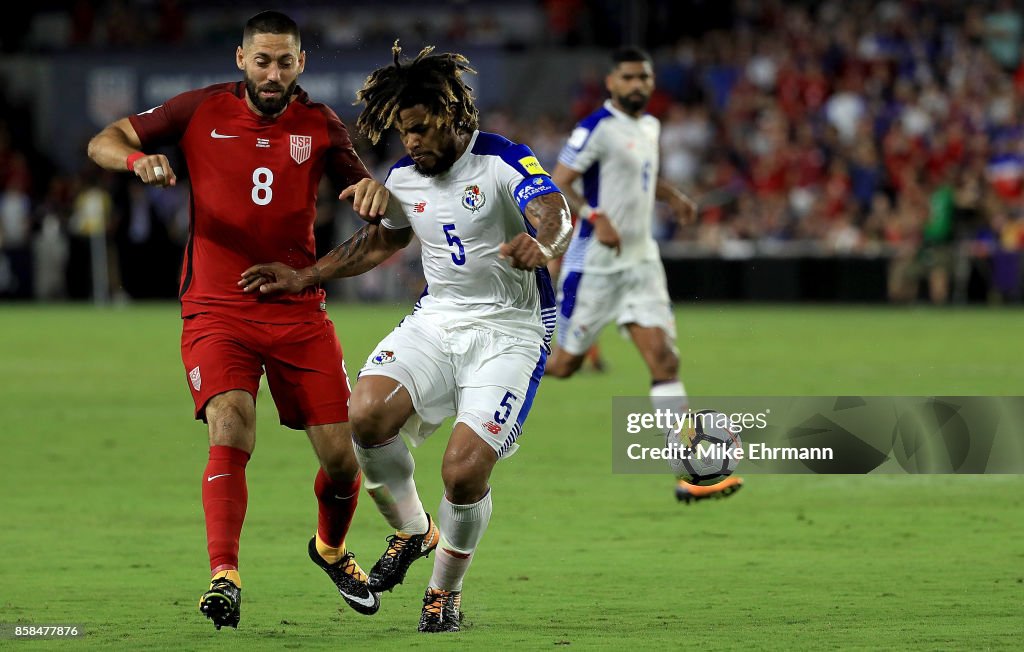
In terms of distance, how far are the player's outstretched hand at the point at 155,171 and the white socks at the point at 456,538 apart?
1.60 m

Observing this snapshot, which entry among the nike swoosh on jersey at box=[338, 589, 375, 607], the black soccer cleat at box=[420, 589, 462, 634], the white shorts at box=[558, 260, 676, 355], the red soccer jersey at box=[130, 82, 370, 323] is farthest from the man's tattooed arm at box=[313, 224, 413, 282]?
the white shorts at box=[558, 260, 676, 355]

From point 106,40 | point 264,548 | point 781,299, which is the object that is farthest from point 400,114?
point 106,40

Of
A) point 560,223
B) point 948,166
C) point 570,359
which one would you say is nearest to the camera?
point 560,223

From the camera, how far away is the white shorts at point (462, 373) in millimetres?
6445

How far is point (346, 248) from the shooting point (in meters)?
6.95

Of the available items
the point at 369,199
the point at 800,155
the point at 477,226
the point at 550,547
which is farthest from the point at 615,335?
the point at 369,199

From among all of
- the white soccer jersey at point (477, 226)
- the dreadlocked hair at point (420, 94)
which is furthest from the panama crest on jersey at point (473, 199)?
the dreadlocked hair at point (420, 94)

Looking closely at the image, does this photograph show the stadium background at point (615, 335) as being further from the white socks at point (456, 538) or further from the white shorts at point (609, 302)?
the white shorts at point (609, 302)

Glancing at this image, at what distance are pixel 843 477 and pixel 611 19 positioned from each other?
22.3 m

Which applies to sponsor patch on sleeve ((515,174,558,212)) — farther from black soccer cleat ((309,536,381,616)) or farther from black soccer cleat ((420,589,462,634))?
black soccer cleat ((309,536,381,616))

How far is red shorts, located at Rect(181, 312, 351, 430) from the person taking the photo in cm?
662

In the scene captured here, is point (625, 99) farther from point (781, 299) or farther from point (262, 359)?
point (781, 299)

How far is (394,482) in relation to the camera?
22.2ft

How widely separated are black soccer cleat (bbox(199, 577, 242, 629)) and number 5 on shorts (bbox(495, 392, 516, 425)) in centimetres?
117
